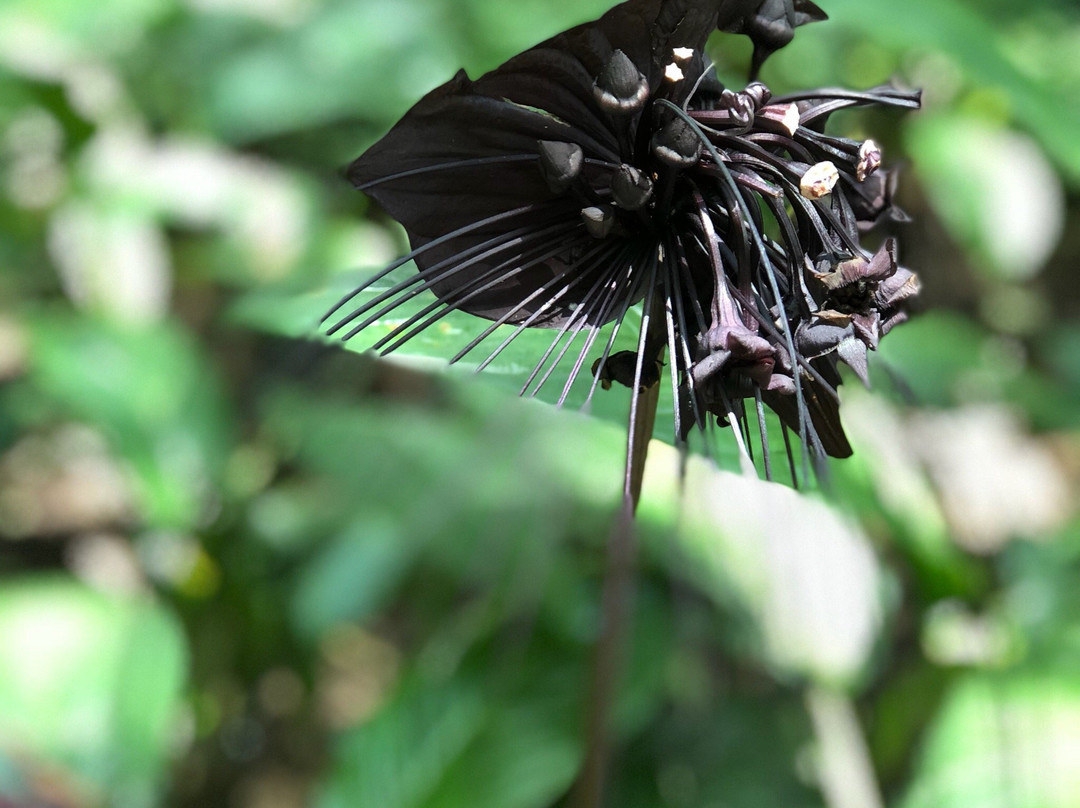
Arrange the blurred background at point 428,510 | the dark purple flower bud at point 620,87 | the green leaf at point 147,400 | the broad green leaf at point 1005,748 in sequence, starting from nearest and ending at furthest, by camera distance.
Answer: the dark purple flower bud at point 620,87 → the broad green leaf at point 1005,748 → the blurred background at point 428,510 → the green leaf at point 147,400

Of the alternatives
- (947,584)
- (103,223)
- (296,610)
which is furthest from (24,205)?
(947,584)

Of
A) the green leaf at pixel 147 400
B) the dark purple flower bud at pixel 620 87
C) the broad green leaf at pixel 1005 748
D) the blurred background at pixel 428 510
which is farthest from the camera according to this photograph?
the green leaf at pixel 147 400

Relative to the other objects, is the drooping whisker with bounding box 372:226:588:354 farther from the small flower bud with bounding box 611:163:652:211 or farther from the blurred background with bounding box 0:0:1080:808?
the blurred background with bounding box 0:0:1080:808

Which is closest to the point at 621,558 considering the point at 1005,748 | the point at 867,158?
the point at 867,158

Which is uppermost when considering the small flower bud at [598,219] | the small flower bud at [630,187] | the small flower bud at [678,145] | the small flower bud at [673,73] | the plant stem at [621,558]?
Result: the small flower bud at [673,73]

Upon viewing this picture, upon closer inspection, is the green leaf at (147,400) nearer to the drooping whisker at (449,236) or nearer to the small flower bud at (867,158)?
the drooping whisker at (449,236)

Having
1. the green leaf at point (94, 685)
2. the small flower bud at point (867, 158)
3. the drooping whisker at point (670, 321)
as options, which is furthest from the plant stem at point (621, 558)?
the green leaf at point (94, 685)

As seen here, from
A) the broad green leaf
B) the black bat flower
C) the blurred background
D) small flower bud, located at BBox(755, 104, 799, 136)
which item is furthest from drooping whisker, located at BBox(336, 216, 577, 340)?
the broad green leaf
